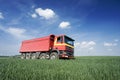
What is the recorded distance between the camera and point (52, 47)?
16.6 m

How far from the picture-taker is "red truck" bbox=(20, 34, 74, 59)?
48.8 feet

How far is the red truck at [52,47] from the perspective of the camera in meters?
14.9

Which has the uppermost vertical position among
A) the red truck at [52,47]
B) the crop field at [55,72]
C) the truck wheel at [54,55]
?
the red truck at [52,47]

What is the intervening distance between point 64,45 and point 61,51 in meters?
0.93

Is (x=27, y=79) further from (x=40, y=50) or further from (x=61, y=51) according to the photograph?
(x=40, y=50)

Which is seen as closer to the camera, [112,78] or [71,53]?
[112,78]

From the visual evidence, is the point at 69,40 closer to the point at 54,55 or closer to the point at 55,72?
the point at 54,55

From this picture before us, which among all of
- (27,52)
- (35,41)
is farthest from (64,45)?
(27,52)

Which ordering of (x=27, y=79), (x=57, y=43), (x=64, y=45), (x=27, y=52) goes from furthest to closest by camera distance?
(x=27, y=52)
(x=57, y=43)
(x=64, y=45)
(x=27, y=79)

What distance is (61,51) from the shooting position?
49.0 feet

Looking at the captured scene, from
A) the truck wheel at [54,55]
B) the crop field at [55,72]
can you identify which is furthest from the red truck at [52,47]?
the crop field at [55,72]

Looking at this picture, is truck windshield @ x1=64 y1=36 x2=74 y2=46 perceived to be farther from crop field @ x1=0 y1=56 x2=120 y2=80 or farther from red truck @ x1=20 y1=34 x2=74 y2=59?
crop field @ x1=0 y1=56 x2=120 y2=80

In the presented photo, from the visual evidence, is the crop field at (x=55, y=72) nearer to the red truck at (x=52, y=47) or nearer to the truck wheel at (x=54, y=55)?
the red truck at (x=52, y=47)

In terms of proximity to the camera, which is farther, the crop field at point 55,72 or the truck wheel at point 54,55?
the truck wheel at point 54,55
